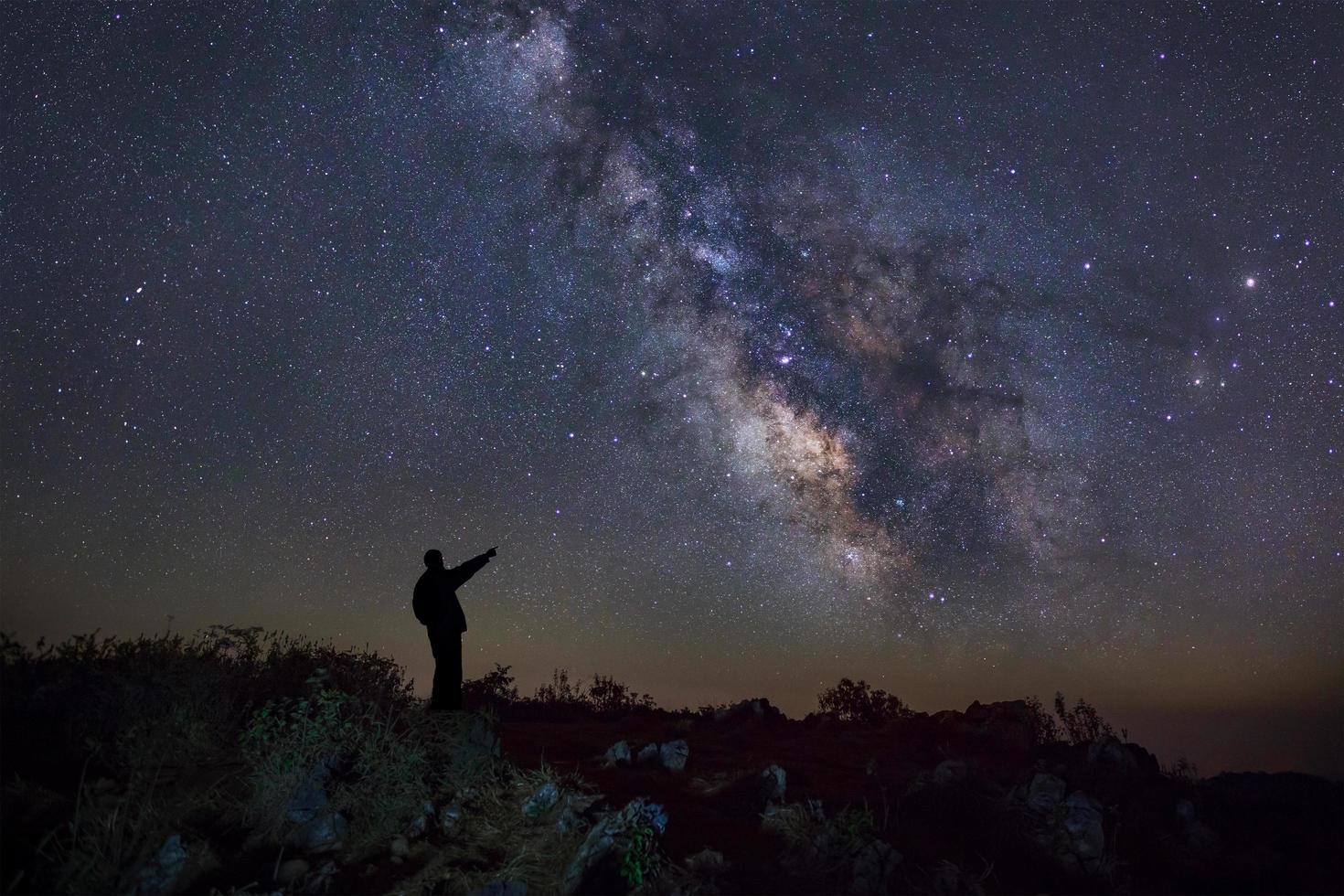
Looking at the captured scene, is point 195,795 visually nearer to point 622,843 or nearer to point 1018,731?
point 622,843

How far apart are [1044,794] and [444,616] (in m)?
7.53

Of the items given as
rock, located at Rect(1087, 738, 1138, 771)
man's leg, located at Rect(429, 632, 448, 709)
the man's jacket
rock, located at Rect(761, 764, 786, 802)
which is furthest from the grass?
rock, located at Rect(1087, 738, 1138, 771)

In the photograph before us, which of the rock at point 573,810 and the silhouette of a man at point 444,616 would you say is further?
the silhouette of a man at point 444,616

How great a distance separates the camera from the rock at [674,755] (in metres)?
9.95

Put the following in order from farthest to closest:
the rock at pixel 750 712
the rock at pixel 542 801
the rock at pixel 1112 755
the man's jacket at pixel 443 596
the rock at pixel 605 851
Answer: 1. the rock at pixel 750 712
2. the rock at pixel 1112 755
3. the man's jacket at pixel 443 596
4. the rock at pixel 542 801
5. the rock at pixel 605 851

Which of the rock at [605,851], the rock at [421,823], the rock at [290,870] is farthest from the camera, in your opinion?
the rock at [421,823]

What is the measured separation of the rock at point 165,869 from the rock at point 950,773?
777 cm

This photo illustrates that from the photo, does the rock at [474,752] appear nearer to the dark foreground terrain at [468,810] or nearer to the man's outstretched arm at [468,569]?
the dark foreground terrain at [468,810]

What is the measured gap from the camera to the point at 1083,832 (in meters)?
8.05

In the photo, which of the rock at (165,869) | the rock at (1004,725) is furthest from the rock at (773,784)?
the rock at (1004,725)

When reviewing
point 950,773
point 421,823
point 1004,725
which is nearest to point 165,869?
point 421,823

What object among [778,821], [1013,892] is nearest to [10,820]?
[778,821]

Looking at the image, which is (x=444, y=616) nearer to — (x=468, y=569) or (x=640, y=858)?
(x=468, y=569)

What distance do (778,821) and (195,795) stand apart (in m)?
5.23
